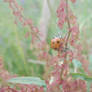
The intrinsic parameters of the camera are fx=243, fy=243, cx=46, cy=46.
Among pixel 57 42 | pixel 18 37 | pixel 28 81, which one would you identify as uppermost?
pixel 18 37

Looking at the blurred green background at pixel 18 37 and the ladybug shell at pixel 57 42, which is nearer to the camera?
the ladybug shell at pixel 57 42

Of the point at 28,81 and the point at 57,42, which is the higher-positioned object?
the point at 57,42

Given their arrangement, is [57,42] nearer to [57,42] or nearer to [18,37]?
[57,42]

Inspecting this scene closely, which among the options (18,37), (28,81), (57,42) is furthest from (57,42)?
(18,37)

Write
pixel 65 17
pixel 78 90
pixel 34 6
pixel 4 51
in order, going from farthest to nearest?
pixel 34 6 < pixel 4 51 < pixel 78 90 < pixel 65 17

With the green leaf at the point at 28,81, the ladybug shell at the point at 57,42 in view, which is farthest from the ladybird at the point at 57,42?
the green leaf at the point at 28,81

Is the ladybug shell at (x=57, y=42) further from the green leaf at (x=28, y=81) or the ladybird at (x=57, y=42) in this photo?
the green leaf at (x=28, y=81)

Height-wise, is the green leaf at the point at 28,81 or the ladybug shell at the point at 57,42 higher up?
the ladybug shell at the point at 57,42

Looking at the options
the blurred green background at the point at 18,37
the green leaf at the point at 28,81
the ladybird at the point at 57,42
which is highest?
the blurred green background at the point at 18,37

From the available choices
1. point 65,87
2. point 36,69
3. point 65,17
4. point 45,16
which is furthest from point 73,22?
point 45,16

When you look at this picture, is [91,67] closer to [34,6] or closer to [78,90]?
[78,90]

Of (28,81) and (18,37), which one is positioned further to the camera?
(18,37)
